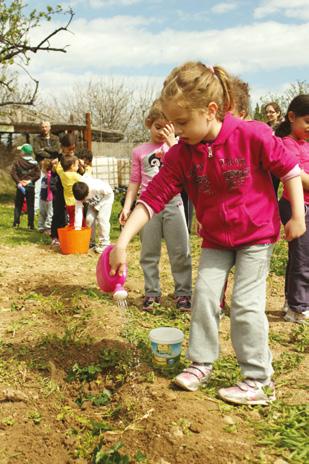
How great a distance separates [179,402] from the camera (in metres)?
2.38

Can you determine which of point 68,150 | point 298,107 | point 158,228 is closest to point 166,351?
point 158,228

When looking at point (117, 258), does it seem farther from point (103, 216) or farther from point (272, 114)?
point (272, 114)

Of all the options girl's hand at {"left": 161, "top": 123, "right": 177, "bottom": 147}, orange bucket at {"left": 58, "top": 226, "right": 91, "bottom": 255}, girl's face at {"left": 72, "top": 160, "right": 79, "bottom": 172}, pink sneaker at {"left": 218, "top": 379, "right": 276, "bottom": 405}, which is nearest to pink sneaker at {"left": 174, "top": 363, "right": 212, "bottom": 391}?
pink sneaker at {"left": 218, "top": 379, "right": 276, "bottom": 405}

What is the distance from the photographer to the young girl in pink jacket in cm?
233

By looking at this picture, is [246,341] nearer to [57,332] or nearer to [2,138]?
[57,332]

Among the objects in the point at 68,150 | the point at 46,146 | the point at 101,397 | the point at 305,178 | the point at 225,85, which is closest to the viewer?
the point at 225,85

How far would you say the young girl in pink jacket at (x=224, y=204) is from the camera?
233 centimetres

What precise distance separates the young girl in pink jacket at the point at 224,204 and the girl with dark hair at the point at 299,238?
1272 mm

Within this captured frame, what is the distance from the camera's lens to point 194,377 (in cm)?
255

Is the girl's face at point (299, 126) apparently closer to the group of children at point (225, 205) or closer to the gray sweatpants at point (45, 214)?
the group of children at point (225, 205)

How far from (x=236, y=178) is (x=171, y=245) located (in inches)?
61.8

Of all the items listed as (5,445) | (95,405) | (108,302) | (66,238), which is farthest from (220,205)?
(66,238)

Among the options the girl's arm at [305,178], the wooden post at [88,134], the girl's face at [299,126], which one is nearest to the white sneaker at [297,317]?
the girl's arm at [305,178]

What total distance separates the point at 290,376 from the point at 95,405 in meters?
1.09
